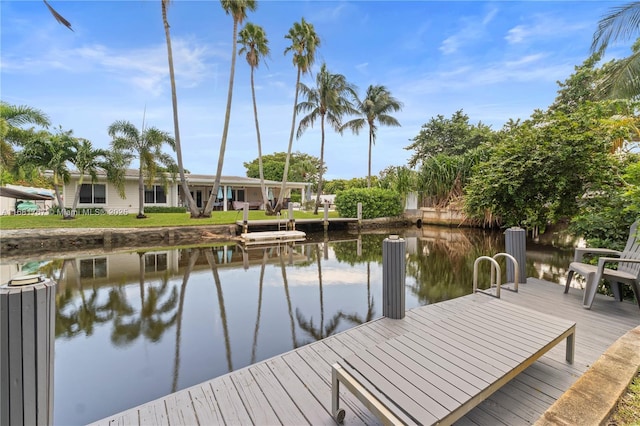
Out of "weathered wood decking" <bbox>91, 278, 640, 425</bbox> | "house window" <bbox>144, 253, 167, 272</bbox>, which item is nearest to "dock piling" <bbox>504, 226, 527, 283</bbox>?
"weathered wood decking" <bbox>91, 278, 640, 425</bbox>

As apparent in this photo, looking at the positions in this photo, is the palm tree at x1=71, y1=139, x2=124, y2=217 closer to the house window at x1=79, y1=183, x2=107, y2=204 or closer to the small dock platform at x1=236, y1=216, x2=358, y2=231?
the house window at x1=79, y1=183, x2=107, y2=204

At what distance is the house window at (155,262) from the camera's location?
7.43 m

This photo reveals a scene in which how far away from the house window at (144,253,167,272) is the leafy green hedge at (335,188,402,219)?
1071 cm

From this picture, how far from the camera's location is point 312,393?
216cm

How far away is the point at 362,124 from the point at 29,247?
18509 mm

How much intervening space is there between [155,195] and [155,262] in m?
11.9

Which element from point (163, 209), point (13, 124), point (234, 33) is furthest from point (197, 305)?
point (234, 33)

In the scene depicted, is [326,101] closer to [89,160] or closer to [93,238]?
[89,160]

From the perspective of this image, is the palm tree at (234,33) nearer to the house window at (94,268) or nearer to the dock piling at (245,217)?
the dock piling at (245,217)

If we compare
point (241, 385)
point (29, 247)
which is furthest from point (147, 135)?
point (241, 385)

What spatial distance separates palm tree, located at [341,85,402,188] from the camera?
2000 centimetres

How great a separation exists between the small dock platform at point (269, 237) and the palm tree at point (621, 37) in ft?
35.7

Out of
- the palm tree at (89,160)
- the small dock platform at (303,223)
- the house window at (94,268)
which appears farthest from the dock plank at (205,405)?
the palm tree at (89,160)

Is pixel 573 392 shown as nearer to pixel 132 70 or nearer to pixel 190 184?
pixel 132 70
